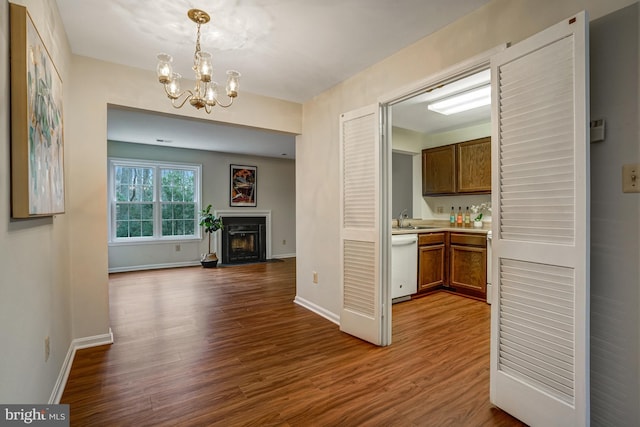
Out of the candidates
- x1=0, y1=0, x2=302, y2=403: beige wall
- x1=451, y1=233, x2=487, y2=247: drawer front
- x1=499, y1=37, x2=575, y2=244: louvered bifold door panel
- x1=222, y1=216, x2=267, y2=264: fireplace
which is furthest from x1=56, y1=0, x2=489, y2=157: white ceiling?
x1=222, y1=216, x2=267, y2=264: fireplace

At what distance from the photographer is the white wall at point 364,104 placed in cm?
146

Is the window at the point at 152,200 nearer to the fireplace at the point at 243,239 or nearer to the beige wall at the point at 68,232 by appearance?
the fireplace at the point at 243,239

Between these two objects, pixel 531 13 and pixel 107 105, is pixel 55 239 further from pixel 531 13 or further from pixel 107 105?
pixel 531 13

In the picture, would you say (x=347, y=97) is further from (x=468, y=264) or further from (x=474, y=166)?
(x=468, y=264)

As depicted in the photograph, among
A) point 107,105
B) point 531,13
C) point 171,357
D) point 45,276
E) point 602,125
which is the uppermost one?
point 531,13

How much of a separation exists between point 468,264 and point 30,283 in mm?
4102

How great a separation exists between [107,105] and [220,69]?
100 cm

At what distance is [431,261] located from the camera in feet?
13.4

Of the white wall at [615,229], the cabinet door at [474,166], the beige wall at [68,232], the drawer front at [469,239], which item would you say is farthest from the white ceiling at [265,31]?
the drawer front at [469,239]

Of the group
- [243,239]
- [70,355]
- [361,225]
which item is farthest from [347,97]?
[243,239]

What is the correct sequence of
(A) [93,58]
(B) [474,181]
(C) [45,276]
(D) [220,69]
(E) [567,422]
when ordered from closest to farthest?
(E) [567,422] < (C) [45,276] < (A) [93,58] < (D) [220,69] < (B) [474,181]

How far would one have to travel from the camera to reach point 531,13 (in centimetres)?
166

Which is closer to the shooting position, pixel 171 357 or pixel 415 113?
pixel 171 357

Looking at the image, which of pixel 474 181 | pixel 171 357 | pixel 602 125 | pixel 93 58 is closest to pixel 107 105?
pixel 93 58
